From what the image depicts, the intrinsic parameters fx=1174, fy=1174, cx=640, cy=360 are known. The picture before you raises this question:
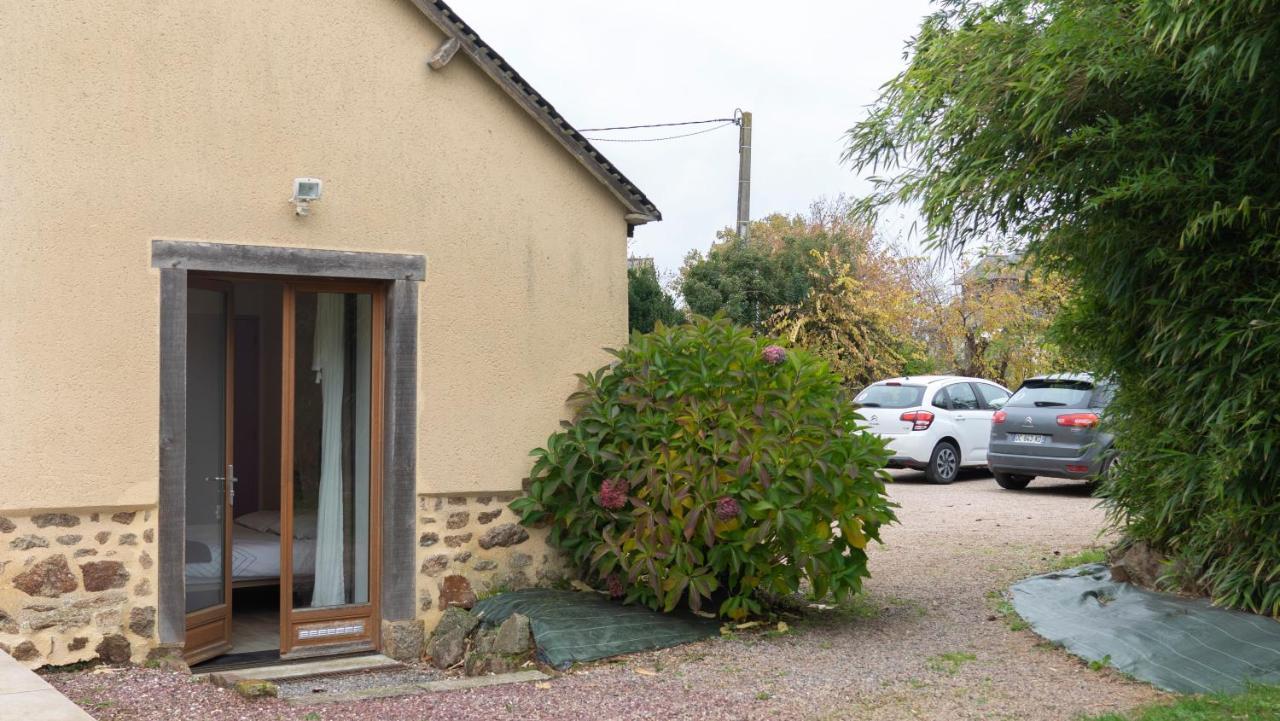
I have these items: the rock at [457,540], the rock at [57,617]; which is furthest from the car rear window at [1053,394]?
the rock at [57,617]

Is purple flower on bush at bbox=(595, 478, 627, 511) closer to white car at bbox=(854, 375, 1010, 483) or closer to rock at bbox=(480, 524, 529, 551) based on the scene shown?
rock at bbox=(480, 524, 529, 551)

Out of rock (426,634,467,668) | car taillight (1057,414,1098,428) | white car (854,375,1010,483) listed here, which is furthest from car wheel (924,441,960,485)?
rock (426,634,467,668)

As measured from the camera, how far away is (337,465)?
23.5 feet

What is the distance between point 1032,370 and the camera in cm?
2162

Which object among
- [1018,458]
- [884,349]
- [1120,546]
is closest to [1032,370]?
[884,349]

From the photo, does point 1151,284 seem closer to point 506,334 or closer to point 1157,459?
point 1157,459

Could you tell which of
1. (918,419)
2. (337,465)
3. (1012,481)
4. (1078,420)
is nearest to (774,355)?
(337,465)

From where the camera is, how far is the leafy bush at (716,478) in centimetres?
674

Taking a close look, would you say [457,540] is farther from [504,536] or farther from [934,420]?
[934,420]

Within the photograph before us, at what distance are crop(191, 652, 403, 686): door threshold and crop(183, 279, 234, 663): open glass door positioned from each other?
0.74 ft

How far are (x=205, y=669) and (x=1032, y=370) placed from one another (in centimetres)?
1791

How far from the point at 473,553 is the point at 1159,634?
13.0ft

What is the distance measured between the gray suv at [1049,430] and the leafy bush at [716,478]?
6.77 metres

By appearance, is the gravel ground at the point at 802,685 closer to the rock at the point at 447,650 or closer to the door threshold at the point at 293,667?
the door threshold at the point at 293,667
